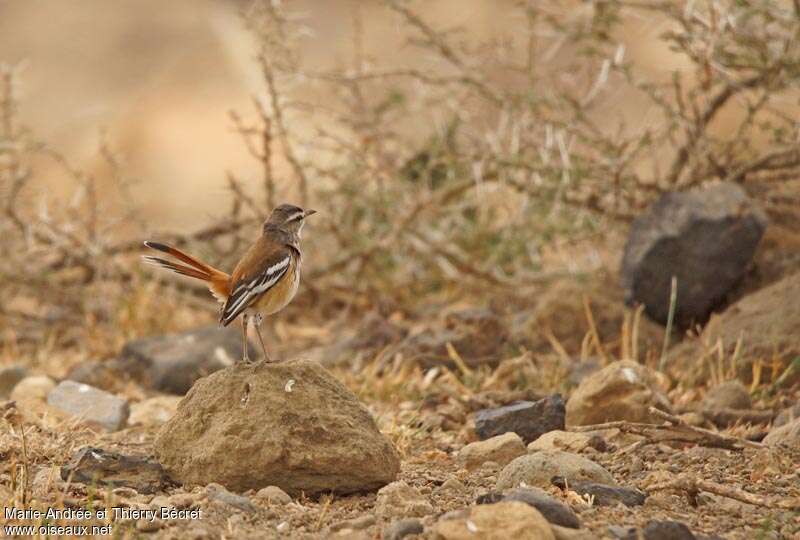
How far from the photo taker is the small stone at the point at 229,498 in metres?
3.71

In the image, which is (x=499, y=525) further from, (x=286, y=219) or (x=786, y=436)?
(x=286, y=219)

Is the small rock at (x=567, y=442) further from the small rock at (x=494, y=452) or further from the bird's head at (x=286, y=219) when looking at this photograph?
the bird's head at (x=286, y=219)

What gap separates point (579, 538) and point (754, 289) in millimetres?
3671

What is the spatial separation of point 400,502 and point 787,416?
2052mm

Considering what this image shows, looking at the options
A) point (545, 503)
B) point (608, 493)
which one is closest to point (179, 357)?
point (608, 493)

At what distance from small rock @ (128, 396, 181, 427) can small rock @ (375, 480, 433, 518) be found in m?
1.87

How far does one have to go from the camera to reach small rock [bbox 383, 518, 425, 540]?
3.35 m

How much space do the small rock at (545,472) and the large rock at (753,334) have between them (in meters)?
1.94

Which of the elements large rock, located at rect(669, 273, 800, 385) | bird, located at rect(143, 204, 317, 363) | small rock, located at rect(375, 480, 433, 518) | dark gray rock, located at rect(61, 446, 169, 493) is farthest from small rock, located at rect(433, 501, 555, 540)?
large rock, located at rect(669, 273, 800, 385)

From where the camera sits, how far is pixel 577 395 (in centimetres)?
513

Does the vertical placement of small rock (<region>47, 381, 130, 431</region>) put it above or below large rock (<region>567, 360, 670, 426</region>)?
below

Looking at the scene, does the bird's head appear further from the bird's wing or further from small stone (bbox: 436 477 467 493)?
small stone (bbox: 436 477 467 493)

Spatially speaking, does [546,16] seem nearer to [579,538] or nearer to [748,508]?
[748,508]

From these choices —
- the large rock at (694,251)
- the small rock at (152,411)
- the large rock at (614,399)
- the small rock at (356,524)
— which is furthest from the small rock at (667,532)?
the large rock at (694,251)
